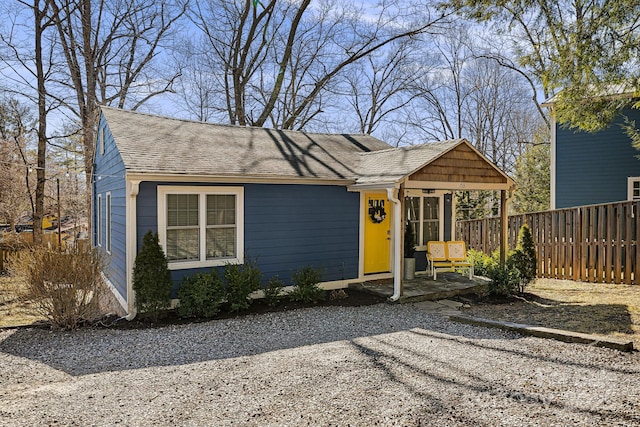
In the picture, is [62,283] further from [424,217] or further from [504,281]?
[504,281]

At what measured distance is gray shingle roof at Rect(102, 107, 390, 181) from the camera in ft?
25.8

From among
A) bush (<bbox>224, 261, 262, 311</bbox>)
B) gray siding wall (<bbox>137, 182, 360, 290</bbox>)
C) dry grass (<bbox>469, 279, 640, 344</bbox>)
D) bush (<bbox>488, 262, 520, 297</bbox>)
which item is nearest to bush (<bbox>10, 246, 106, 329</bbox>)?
gray siding wall (<bbox>137, 182, 360, 290</bbox>)

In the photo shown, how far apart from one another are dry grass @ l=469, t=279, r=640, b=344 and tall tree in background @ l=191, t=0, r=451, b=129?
1343cm

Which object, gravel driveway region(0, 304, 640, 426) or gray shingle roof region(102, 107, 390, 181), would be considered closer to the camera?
gravel driveway region(0, 304, 640, 426)

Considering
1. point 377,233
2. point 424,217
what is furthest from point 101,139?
point 424,217

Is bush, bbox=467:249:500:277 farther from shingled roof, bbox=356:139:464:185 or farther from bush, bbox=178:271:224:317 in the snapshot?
bush, bbox=178:271:224:317

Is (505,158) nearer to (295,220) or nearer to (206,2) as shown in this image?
(206,2)

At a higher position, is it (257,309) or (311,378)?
(311,378)

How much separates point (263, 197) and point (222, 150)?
152 centimetres

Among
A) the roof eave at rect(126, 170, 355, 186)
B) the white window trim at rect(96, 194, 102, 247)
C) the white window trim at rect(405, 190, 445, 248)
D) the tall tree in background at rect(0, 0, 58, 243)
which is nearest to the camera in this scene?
the roof eave at rect(126, 170, 355, 186)

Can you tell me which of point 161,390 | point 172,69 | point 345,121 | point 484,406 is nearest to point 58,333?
point 161,390

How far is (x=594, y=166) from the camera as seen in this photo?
47.5ft

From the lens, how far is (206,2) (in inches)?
819

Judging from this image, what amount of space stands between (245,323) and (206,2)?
60.8 feet
